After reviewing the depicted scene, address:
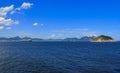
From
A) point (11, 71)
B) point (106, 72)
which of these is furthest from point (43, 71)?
point (106, 72)

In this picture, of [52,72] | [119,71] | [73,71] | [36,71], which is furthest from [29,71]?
[119,71]

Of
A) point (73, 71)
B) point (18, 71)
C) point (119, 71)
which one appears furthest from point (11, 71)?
point (119, 71)

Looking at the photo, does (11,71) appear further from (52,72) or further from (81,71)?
(81,71)

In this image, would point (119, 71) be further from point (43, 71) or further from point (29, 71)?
point (29, 71)

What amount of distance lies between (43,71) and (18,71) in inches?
279

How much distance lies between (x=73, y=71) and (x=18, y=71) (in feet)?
51.1

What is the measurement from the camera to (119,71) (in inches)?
2212

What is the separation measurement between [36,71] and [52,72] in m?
4.71

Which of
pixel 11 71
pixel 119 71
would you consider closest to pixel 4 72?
pixel 11 71

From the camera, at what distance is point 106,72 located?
54594 millimetres

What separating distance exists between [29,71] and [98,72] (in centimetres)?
1936

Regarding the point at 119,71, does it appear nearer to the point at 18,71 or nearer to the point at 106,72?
the point at 106,72

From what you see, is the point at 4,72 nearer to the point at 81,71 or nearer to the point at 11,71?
the point at 11,71

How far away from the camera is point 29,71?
2183 inches
